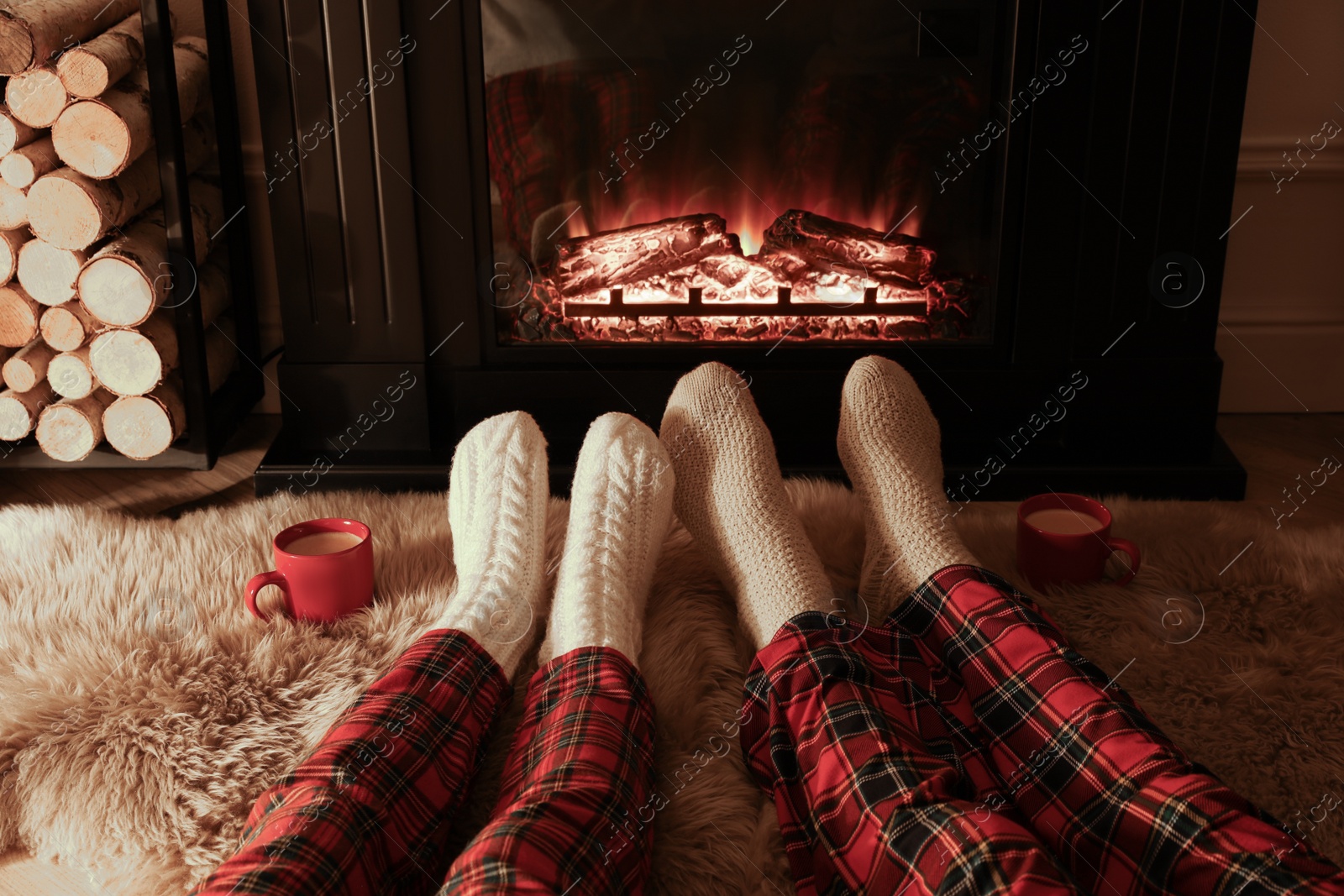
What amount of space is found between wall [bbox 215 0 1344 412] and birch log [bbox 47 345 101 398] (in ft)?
1.26

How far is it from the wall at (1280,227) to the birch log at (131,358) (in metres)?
0.37

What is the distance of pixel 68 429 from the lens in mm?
1444

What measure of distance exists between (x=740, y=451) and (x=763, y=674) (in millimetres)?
316

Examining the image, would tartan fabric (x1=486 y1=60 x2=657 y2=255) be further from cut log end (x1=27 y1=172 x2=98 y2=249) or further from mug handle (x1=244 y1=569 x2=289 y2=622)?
mug handle (x1=244 y1=569 x2=289 y2=622)

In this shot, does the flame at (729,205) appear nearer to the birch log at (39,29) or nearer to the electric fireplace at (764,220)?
the electric fireplace at (764,220)

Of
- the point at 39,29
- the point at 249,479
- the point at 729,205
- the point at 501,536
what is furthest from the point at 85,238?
the point at 729,205

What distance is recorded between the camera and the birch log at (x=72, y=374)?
143 centimetres

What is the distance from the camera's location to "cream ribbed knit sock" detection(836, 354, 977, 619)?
1.05 m

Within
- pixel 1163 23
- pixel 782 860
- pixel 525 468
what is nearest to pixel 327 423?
pixel 525 468

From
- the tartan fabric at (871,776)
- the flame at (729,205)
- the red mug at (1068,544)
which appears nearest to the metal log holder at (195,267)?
the flame at (729,205)

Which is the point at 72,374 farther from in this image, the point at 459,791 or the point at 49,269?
the point at 459,791

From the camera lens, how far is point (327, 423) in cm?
153

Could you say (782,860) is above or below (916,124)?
below

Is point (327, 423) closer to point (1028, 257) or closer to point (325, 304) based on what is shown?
point (325, 304)
